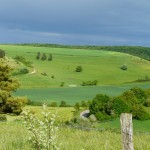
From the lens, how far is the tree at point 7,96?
146 ft

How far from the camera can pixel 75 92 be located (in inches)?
4712

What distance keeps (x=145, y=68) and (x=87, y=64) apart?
23.4m

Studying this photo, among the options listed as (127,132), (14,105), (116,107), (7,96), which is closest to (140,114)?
(116,107)

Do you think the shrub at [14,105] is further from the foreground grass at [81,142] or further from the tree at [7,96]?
the foreground grass at [81,142]

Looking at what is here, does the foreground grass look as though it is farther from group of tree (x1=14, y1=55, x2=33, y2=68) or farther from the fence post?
group of tree (x1=14, y1=55, x2=33, y2=68)

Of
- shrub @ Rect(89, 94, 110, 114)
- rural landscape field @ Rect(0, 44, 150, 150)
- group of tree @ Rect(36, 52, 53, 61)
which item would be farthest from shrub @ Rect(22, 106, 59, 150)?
group of tree @ Rect(36, 52, 53, 61)

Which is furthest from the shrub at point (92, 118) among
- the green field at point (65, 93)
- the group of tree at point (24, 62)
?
the group of tree at point (24, 62)

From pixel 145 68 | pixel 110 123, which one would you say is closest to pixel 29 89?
pixel 110 123

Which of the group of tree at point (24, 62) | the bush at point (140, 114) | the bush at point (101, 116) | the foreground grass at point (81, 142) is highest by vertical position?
the foreground grass at point (81, 142)

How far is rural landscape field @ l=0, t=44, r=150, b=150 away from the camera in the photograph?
1371 centimetres

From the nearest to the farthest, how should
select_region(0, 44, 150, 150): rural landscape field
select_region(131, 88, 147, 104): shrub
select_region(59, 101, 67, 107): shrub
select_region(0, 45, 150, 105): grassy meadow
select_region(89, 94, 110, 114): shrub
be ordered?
1. select_region(0, 44, 150, 150): rural landscape field
2. select_region(89, 94, 110, 114): shrub
3. select_region(131, 88, 147, 104): shrub
4. select_region(59, 101, 67, 107): shrub
5. select_region(0, 45, 150, 105): grassy meadow

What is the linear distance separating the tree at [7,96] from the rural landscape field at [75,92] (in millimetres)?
1050

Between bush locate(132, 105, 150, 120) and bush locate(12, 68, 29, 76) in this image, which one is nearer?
bush locate(132, 105, 150, 120)

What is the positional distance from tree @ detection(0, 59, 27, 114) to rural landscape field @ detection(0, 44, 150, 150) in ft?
3.44
